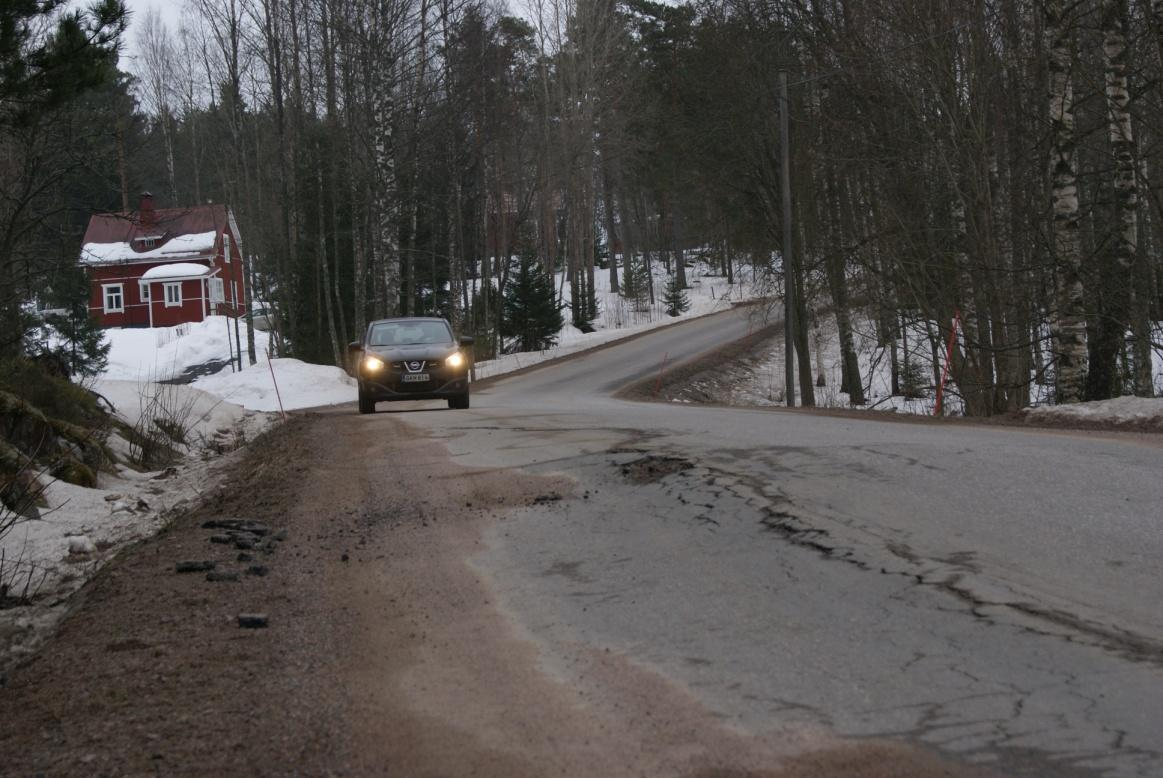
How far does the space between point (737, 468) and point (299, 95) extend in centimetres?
3751

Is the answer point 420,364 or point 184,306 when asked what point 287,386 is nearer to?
point 420,364

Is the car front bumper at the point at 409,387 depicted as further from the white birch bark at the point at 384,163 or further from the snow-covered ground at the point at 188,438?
the white birch bark at the point at 384,163

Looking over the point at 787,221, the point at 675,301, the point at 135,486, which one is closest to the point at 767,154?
the point at 787,221

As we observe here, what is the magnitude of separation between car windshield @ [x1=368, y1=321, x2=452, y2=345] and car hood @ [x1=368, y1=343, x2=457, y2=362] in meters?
0.32

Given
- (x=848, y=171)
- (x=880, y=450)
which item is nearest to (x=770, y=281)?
(x=848, y=171)

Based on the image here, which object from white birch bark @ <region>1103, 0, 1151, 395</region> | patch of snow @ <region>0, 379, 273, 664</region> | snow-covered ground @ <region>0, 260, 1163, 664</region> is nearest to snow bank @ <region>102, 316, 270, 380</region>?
snow-covered ground @ <region>0, 260, 1163, 664</region>

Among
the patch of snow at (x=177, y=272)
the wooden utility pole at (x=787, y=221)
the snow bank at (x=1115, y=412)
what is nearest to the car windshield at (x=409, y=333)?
the snow bank at (x=1115, y=412)

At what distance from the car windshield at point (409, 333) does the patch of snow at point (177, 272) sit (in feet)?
176

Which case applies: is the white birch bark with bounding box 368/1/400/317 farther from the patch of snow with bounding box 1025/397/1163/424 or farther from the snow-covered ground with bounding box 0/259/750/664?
the patch of snow with bounding box 1025/397/1163/424

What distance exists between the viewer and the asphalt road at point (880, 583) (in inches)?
158

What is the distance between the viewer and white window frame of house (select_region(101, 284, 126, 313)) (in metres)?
70.5

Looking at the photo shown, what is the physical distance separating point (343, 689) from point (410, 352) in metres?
14.3

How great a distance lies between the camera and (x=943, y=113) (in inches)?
874

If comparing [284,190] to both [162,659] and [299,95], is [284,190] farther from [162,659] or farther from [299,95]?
[162,659]
